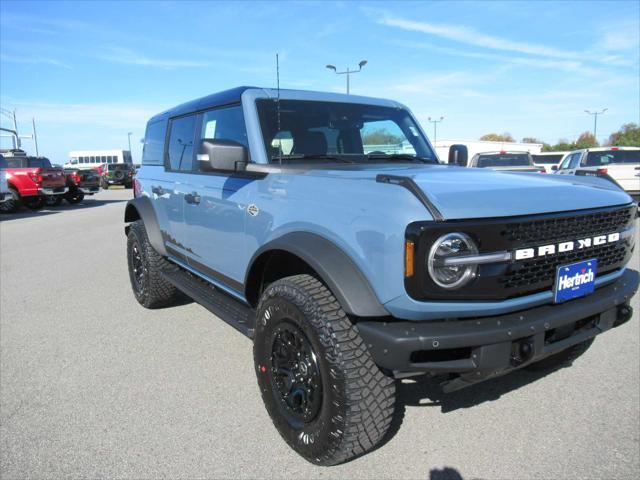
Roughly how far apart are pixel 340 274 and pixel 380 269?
0.67ft

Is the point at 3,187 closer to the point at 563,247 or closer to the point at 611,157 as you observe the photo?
the point at 563,247

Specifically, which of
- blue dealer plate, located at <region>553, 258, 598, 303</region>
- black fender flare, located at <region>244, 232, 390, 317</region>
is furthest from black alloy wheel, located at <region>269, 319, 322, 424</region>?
blue dealer plate, located at <region>553, 258, 598, 303</region>

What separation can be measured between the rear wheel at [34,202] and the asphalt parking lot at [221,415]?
601 inches

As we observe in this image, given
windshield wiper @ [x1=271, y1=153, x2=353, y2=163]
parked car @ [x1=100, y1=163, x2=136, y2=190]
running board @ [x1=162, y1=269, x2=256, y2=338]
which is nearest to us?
running board @ [x1=162, y1=269, x2=256, y2=338]

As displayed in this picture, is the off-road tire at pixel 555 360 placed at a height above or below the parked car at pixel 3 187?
below

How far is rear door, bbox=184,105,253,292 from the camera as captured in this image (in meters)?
3.16

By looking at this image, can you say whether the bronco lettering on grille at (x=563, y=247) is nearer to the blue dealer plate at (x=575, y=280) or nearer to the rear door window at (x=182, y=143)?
the blue dealer plate at (x=575, y=280)

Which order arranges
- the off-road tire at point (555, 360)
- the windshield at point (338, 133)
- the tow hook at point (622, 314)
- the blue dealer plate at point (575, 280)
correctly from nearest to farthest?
the blue dealer plate at point (575, 280) → the tow hook at point (622, 314) → the windshield at point (338, 133) → the off-road tire at point (555, 360)

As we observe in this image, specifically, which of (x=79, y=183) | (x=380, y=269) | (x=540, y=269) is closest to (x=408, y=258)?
(x=380, y=269)

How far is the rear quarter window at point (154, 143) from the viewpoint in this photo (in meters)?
4.97

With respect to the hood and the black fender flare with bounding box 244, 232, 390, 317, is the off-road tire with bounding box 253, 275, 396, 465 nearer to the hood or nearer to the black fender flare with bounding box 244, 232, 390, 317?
the black fender flare with bounding box 244, 232, 390, 317

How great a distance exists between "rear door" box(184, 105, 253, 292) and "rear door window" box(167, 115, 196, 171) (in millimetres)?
197

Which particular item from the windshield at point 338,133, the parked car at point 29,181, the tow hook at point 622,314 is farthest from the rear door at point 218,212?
the parked car at point 29,181

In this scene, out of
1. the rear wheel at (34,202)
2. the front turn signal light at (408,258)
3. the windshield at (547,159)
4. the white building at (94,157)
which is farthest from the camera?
the white building at (94,157)
